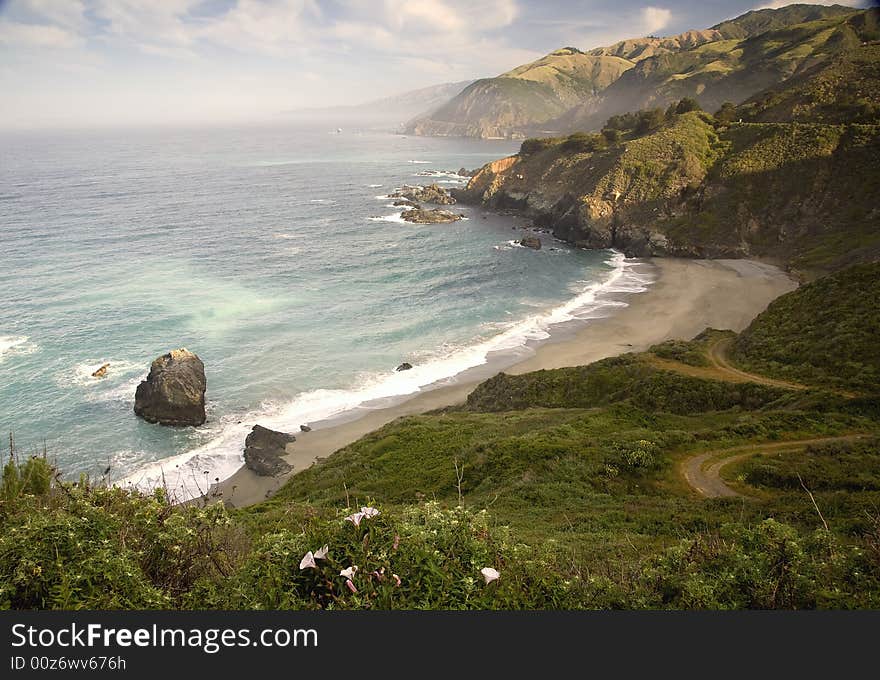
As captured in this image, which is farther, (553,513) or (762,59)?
(762,59)

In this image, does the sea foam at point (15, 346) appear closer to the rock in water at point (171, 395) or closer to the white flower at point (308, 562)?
the rock in water at point (171, 395)

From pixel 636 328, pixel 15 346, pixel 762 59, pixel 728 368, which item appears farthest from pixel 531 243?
pixel 762 59

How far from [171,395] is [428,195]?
7968 cm

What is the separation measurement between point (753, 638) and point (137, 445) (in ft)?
111

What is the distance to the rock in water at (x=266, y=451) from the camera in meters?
28.5

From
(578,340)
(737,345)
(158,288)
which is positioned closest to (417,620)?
(737,345)

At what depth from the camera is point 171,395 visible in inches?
1247

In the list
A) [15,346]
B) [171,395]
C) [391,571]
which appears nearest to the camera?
[391,571]

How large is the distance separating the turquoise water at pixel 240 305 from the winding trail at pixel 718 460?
Answer: 22.4 m

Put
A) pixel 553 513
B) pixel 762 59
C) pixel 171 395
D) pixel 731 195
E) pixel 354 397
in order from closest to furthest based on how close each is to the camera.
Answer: pixel 553 513, pixel 171 395, pixel 354 397, pixel 731 195, pixel 762 59

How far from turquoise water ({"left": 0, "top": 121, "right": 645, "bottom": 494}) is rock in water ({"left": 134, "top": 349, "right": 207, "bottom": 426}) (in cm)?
86

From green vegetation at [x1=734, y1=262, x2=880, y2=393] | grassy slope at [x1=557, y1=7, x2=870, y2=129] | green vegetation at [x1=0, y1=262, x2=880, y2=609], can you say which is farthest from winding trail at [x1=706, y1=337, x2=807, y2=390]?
grassy slope at [x1=557, y1=7, x2=870, y2=129]

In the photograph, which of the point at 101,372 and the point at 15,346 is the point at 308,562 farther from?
the point at 15,346

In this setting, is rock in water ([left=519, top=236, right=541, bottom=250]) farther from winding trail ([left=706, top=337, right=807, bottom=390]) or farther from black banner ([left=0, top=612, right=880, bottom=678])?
black banner ([left=0, top=612, right=880, bottom=678])
